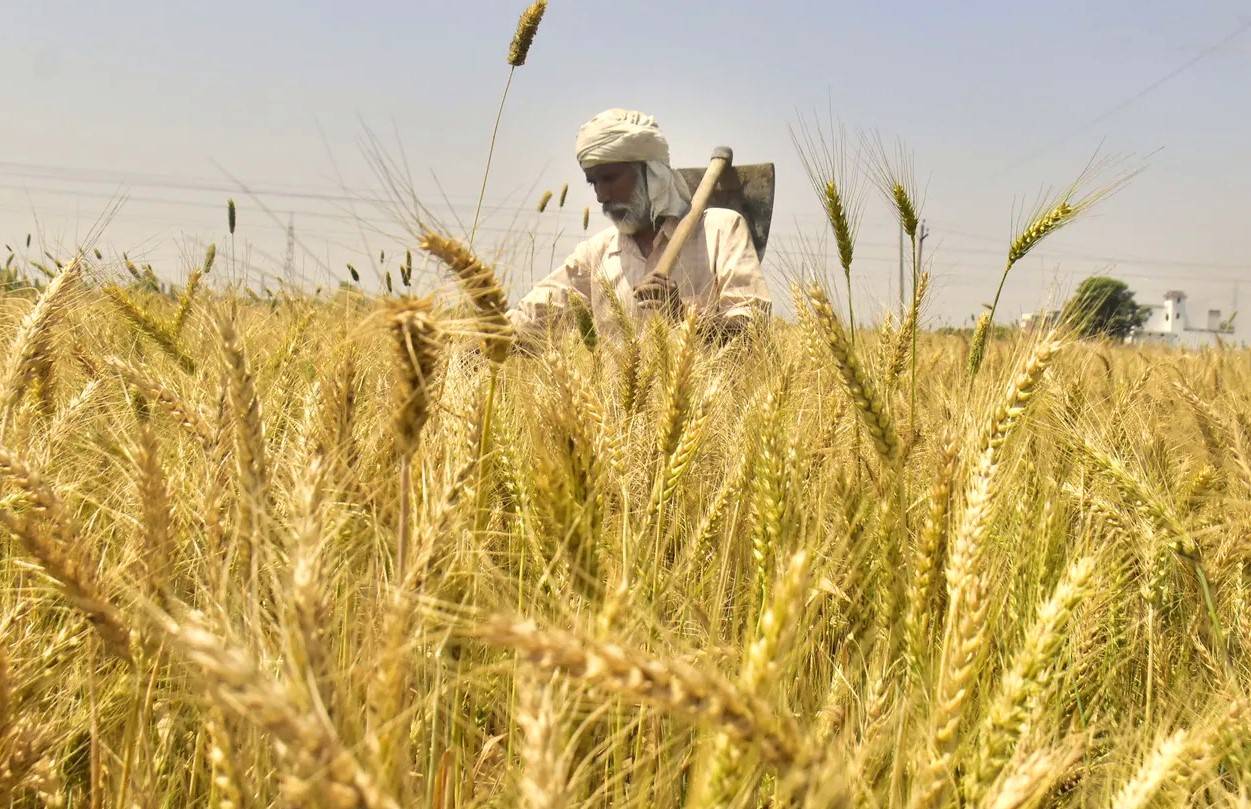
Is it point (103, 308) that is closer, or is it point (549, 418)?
point (549, 418)

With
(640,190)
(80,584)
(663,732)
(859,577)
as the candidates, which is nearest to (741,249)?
(640,190)

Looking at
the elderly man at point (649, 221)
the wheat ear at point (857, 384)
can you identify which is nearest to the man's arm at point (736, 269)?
the elderly man at point (649, 221)

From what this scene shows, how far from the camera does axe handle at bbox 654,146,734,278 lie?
13.8 feet

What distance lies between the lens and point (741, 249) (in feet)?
15.1

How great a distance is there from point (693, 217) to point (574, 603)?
363cm

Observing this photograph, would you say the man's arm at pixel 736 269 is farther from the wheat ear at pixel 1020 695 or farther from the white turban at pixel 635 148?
the wheat ear at pixel 1020 695

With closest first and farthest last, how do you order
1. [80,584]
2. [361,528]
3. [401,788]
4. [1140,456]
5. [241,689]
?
[241,689] → [401,788] → [80,584] → [361,528] → [1140,456]

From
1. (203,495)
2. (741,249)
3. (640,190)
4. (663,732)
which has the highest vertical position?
(640,190)

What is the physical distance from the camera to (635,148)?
4.58 m

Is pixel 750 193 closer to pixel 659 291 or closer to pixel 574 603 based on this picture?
pixel 659 291

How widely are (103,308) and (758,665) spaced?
220cm

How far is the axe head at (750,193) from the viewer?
5.94m

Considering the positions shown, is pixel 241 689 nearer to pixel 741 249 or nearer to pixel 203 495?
pixel 203 495

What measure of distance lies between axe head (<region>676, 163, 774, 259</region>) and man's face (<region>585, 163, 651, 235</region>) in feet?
4.43
